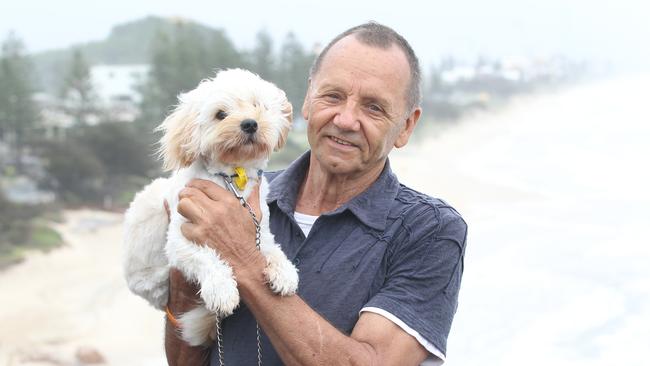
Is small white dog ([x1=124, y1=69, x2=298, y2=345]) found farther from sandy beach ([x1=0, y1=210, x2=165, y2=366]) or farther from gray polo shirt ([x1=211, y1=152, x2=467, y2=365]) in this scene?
sandy beach ([x1=0, y1=210, x2=165, y2=366])

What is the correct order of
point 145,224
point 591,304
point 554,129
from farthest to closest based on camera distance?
point 554,129
point 591,304
point 145,224

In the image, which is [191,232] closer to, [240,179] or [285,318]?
[240,179]

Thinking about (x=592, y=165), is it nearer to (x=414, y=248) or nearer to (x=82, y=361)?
(x=82, y=361)

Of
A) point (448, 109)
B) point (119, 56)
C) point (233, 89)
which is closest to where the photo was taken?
point (233, 89)

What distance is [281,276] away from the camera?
246 centimetres

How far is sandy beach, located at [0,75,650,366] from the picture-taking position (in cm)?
1678

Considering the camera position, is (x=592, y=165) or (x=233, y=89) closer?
(x=233, y=89)

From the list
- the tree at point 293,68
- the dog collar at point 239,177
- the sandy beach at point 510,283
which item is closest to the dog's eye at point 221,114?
the dog collar at point 239,177

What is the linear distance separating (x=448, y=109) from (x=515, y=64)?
57.0 metres

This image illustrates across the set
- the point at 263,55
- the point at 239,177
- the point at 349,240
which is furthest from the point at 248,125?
the point at 263,55

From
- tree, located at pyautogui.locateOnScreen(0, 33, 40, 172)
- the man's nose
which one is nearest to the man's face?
the man's nose

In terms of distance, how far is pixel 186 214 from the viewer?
260cm

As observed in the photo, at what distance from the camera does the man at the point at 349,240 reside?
7.84 ft

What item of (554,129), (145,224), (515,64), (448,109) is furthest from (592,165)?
(515,64)
